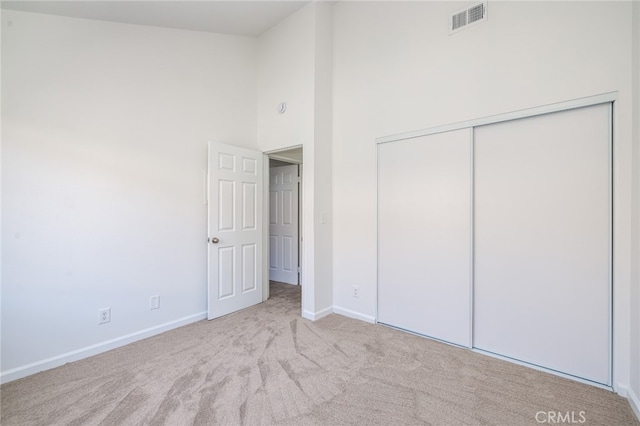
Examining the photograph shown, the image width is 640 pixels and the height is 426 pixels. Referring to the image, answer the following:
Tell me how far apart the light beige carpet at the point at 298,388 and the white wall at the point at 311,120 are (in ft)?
2.48

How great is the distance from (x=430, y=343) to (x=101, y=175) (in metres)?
3.29

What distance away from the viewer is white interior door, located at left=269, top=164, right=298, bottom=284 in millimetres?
4578

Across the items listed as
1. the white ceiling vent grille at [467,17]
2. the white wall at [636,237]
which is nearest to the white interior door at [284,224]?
the white ceiling vent grille at [467,17]

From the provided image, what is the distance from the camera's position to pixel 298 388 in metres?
1.90

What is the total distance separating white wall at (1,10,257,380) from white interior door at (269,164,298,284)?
1572mm

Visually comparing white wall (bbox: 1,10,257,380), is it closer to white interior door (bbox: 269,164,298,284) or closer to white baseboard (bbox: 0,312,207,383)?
white baseboard (bbox: 0,312,207,383)

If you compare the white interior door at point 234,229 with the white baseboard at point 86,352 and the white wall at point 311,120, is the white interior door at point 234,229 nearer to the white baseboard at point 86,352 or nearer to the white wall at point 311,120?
the white baseboard at point 86,352

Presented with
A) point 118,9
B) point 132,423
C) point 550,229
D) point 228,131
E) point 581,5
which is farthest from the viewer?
point 228,131

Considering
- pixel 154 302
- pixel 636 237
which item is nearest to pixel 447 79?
pixel 636 237

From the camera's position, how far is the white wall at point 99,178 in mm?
2043

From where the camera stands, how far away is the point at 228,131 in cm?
338

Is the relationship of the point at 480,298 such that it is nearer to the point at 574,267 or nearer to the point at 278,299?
the point at 574,267

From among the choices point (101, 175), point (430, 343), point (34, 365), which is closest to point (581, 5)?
point (430, 343)

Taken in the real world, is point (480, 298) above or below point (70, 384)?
above
